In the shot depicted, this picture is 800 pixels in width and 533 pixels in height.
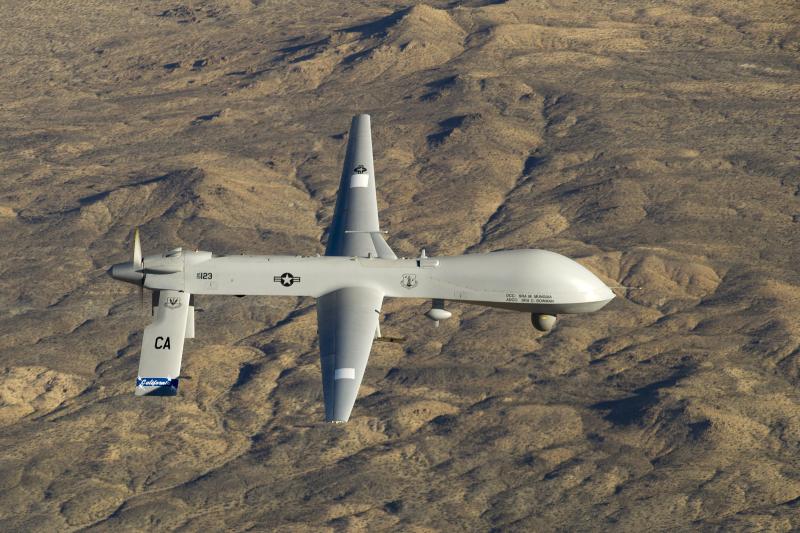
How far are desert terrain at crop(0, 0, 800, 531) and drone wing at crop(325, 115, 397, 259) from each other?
32.1 m

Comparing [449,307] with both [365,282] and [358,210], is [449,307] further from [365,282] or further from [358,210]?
[365,282]

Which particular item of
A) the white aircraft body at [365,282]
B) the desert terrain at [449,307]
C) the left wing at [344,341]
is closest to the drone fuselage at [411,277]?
the white aircraft body at [365,282]

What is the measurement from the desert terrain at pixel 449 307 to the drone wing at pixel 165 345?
121 ft

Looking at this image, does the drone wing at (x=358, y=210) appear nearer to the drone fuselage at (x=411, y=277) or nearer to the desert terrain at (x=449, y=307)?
the drone fuselage at (x=411, y=277)

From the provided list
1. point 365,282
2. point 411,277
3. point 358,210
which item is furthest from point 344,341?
point 358,210

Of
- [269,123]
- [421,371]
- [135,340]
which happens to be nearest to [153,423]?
[135,340]

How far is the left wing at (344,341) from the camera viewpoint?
6116cm

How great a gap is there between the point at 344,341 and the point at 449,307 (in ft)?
181

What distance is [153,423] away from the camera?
365 ft

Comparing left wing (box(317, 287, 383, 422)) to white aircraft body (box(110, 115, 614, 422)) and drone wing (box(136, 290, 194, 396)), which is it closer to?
white aircraft body (box(110, 115, 614, 422))

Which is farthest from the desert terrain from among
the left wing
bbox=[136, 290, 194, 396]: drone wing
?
the left wing

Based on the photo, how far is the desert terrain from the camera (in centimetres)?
10481

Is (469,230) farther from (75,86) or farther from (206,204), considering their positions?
(75,86)

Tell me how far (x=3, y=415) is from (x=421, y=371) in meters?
33.9
